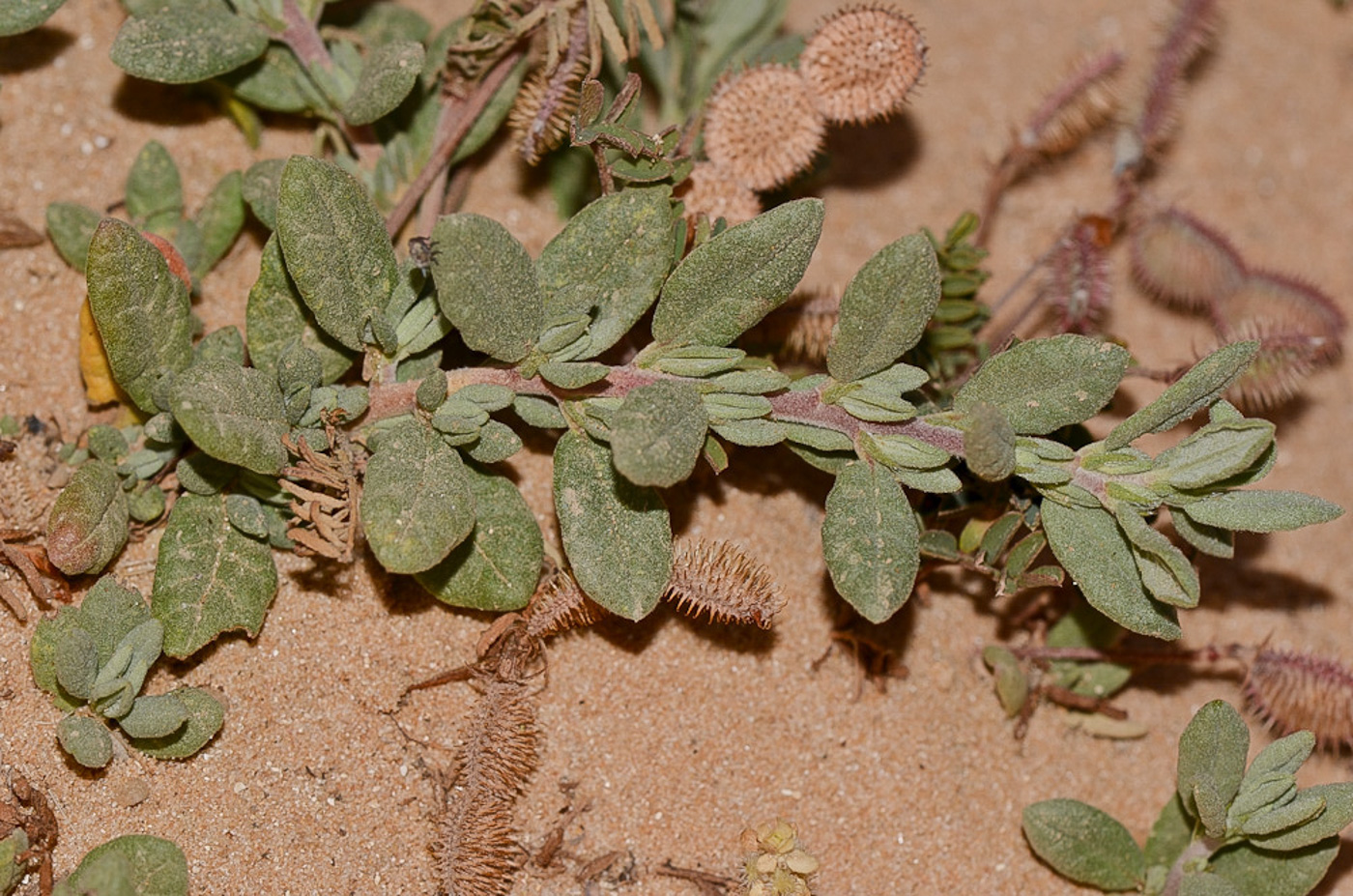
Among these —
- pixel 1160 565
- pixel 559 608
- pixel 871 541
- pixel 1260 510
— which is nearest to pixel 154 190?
pixel 559 608

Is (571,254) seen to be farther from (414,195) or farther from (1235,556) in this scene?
(1235,556)

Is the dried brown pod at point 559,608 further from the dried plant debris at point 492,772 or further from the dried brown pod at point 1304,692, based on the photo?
the dried brown pod at point 1304,692

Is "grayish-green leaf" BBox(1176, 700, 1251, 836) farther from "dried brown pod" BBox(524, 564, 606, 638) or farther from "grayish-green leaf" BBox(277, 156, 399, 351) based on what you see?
"grayish-green leaf" BBox(277, 156, 399, 351)

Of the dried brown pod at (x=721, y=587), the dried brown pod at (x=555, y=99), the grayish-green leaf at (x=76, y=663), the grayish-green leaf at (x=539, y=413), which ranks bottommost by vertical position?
the grayish-green leaf at (x=76, y=663)

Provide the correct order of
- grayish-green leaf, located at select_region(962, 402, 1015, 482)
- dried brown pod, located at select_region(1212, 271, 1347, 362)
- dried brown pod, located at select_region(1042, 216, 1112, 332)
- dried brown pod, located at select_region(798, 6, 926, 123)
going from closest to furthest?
grayish-green leaf, located at select_region(962, 402, 1015, 482) < dried brown pod, located at select_region(798, 6, 926, 123) < dried brown pod, located at select_region(1042, 216, 1112, 332) < dried brown pod, located at select_region(1212, 271, 1347, 362)

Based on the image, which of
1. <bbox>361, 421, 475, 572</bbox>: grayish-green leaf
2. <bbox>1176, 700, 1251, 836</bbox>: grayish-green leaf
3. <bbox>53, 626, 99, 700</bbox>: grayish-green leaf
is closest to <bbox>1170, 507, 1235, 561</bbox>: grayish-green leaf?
<bbox>1176, 700, 1251, 836</bbox>: grayish-green leaf

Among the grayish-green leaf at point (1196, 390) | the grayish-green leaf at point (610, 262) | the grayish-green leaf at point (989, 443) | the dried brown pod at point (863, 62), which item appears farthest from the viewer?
the dried brown pod at point (863, 62)

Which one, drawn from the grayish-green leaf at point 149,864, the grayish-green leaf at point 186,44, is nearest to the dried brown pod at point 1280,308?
the grayish-green leaf at point 186,44
